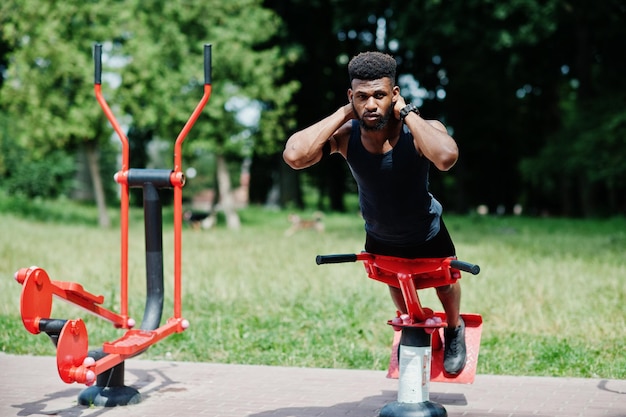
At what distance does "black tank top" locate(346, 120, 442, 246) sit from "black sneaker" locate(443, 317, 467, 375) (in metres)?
0.82

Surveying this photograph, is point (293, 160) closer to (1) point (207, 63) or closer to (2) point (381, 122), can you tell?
Result: (2) point (381, 122)

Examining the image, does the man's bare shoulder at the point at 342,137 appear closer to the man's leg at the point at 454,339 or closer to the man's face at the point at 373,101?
the man's face at the point at 373,101

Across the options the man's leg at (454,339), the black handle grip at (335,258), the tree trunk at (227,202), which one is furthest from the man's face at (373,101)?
the tree trunk at (227,202)

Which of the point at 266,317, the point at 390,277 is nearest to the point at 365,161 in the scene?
the point at 390,277

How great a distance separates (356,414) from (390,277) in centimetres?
113

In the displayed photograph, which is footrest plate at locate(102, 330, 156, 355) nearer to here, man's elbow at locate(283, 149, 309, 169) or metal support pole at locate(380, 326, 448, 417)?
metal support pole at locate(380, 326, 448, 417)

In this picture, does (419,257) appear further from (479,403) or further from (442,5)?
(442,5)

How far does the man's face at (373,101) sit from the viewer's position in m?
4.30

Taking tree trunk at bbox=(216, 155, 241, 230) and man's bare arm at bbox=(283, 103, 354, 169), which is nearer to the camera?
man's bare arm at bbox=(283, 103, 354, 169)

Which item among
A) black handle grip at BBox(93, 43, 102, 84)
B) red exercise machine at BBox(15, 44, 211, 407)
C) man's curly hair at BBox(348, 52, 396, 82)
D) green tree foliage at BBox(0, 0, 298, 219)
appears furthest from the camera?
green tree foliage at BBox(0, 0, 298, 219)

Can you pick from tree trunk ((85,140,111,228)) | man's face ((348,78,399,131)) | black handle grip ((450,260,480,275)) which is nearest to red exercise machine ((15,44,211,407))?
man's face ((348,78,399,131))

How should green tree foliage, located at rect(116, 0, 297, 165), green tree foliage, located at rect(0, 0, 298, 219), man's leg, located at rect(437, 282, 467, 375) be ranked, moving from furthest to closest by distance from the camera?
green tree foliage, located at rect(116, 0, 297, 165) → green tree foliage, located at rect(0, 0, 298, 219) → man's leg, located at rect(437, 282, 467, 375)

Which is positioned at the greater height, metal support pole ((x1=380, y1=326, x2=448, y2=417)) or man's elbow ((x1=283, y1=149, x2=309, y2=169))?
man's elbow ((x1=283, y1=149, x2=309, y2=169))

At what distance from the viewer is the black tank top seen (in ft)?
14.8
